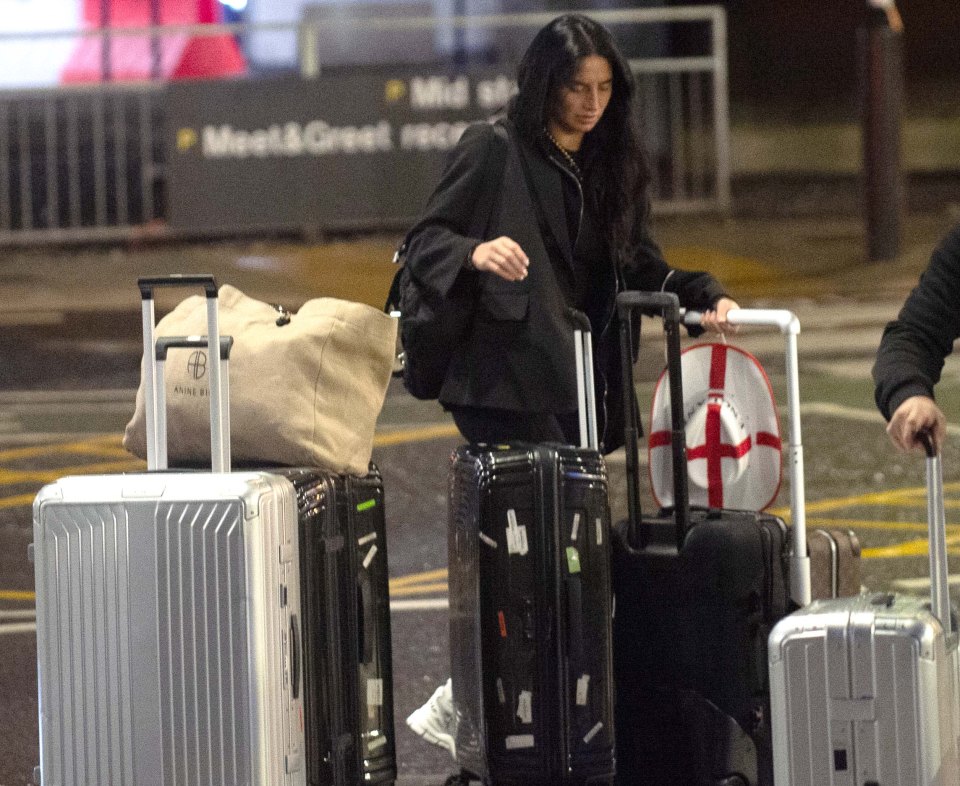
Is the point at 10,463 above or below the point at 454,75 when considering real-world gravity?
below

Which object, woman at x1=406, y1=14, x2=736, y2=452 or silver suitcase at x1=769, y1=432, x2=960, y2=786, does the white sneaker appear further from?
silver suitcase at x1=769, y1=432, x2=960, y2=786

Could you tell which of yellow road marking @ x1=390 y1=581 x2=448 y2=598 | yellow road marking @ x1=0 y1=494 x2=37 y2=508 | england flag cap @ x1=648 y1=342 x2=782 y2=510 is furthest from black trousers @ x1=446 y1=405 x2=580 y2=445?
yellow road marking @ x1=0 y1=494 x2=37 y2=508

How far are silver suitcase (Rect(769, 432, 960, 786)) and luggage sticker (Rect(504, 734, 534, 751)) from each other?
2.46ft

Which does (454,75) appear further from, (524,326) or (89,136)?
(524,326)

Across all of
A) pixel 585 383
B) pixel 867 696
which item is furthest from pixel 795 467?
pixel 867 696

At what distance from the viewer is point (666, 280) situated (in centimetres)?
493

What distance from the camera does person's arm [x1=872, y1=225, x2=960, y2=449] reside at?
3949mm

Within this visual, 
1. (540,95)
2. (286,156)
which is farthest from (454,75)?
(540,95)

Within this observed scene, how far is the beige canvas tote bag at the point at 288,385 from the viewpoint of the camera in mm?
4516

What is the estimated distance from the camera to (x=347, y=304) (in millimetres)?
4598

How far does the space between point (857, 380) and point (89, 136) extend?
774 cm

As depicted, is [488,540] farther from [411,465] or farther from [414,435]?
[414,435]

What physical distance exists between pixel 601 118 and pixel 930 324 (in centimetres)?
119

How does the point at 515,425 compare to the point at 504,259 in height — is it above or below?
below
